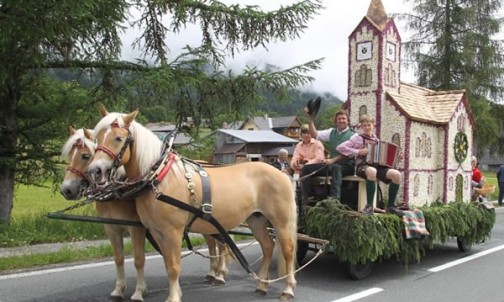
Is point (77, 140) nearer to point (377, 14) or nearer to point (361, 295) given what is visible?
point (361, 295)

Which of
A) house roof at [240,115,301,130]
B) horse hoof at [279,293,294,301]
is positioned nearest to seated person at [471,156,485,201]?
horse hoof at [279,293,294,301]

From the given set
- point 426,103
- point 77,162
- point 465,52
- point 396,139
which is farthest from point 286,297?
point 465,52

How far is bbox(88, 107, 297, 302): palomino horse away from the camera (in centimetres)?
436

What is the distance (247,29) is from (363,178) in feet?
15.8

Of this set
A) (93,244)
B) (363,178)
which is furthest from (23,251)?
(363,178)

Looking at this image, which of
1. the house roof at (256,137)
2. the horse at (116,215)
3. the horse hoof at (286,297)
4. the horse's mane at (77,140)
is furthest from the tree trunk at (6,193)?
the house roof at (256,137)

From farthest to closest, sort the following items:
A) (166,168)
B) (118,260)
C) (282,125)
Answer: (282,125), (118,260), (166,168)

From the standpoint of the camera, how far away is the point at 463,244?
26.4 feet

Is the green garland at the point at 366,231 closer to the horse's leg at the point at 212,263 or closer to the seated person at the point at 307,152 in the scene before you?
the seated person at the point at 307,152

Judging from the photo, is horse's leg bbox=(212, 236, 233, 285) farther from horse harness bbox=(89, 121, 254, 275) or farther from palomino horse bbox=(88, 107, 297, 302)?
horse harness bbox=(89, 121, 254, 275)

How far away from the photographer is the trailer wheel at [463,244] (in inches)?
313

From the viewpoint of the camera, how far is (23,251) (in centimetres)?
745

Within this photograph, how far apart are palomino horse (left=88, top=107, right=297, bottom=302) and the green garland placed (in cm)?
62

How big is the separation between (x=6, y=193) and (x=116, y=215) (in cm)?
502
